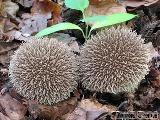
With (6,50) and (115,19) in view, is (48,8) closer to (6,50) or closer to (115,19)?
(6,50)

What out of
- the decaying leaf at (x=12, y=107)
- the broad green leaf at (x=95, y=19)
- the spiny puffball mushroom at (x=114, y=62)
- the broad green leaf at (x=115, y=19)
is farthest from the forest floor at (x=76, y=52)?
the broad green leaf at (x=115, y=19)

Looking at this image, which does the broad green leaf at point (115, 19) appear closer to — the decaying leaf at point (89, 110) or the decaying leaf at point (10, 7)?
the decaying leaf at point (89, 110)

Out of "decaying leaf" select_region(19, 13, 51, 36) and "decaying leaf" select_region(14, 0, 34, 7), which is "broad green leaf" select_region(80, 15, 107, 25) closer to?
"decaying leaf" select_region(19, 13, 51, 36)

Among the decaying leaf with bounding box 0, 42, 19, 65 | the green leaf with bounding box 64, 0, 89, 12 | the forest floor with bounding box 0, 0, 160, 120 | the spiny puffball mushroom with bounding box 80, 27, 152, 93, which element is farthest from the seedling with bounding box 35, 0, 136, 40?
the decaying leaf with bounding box 0, 42, 19, 65

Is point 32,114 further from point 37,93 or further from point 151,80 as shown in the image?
point 151,80

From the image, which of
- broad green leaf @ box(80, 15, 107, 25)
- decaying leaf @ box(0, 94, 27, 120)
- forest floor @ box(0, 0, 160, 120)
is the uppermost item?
→ broad green leaf @ box(80, 15, 107, 25)
